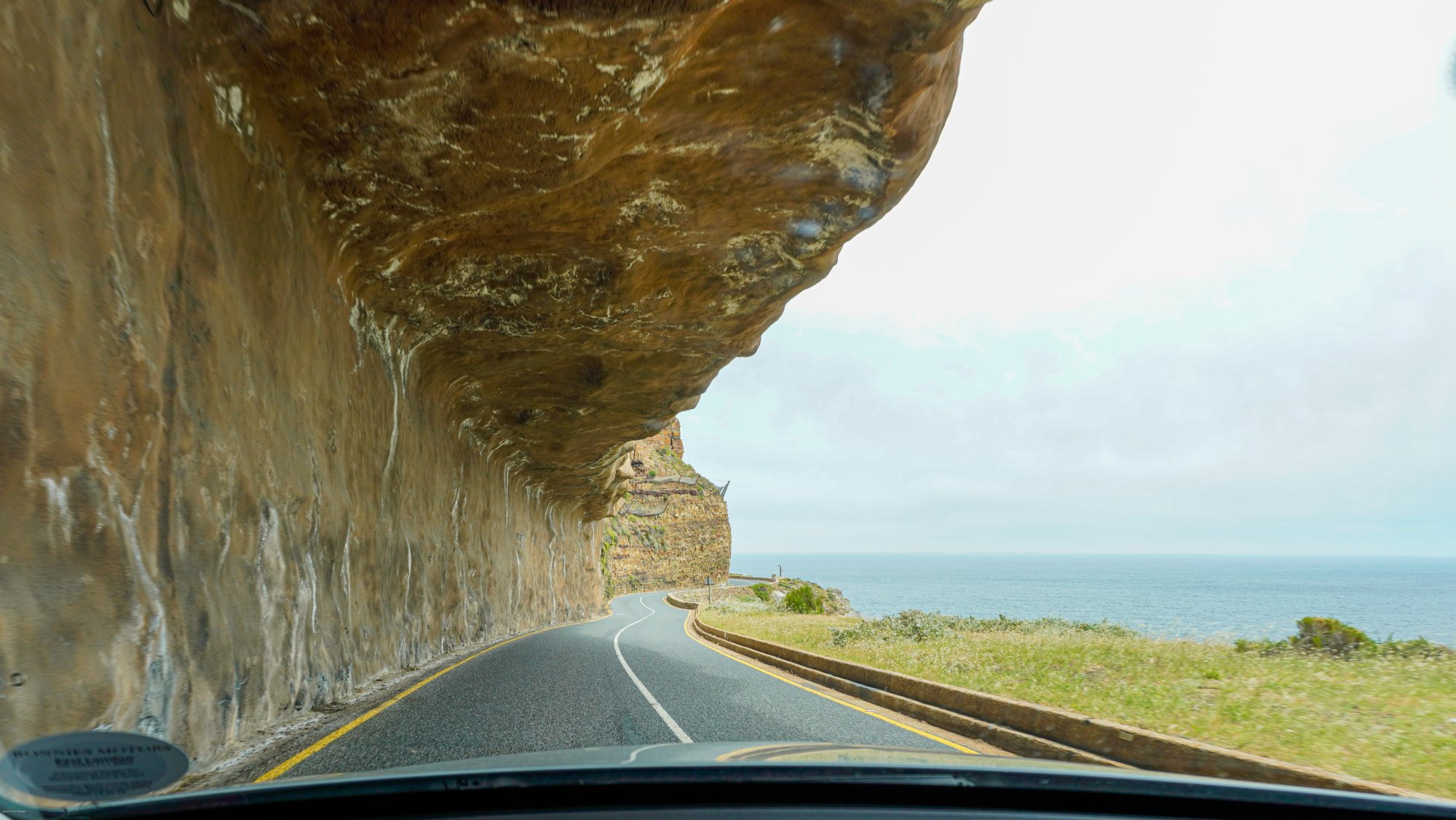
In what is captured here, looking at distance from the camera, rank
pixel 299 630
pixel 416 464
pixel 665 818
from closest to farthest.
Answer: pixel 665 818 → pixel 299 630 → pixel 416 464

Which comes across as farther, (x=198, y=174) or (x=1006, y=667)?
(x=1006, y=667)

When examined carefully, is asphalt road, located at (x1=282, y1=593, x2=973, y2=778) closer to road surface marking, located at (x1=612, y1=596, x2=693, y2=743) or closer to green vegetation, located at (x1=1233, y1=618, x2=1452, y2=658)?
road surface marking, located at (x1=612, y1=596, x2=693, y2=743)

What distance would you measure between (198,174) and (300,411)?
279 cm

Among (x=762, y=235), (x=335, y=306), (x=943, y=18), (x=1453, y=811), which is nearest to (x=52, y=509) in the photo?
(x=335, y=306)

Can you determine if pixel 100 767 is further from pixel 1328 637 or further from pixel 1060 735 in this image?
pixel 1328 637

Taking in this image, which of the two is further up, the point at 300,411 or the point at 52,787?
the point at 300,411

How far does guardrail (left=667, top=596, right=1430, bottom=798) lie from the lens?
487 cm

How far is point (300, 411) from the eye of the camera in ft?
26.8

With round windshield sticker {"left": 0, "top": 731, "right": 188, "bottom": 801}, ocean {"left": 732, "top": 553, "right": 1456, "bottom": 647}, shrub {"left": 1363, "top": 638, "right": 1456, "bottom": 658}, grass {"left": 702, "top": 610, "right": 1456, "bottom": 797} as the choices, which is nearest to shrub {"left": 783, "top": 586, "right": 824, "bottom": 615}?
ocean {"left": 732, "top": 553, "right": 1456, "bottom": 647}

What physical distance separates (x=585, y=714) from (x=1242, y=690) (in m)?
6.49

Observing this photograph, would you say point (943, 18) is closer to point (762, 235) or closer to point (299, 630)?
point (762, 235)

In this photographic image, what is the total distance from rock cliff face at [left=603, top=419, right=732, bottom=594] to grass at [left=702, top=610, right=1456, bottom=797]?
65.9 metres

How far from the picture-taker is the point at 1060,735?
6.67 metres

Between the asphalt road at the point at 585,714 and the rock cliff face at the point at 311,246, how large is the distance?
1091 millimetres
